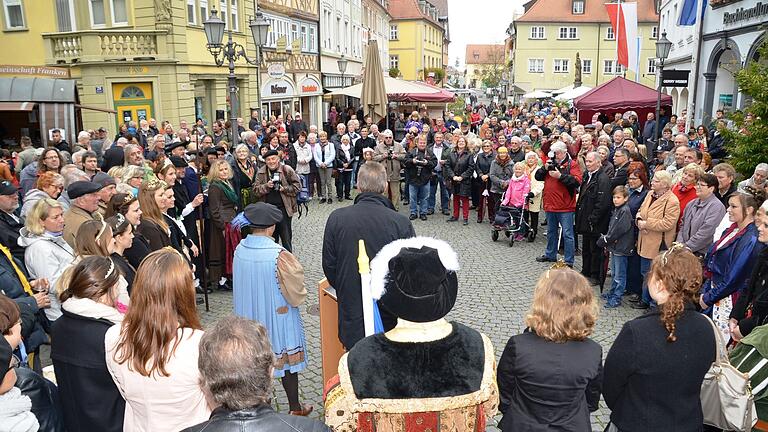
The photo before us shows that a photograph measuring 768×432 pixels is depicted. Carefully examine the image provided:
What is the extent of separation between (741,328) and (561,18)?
5788 cm

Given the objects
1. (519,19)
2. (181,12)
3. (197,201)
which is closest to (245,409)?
(197,201)

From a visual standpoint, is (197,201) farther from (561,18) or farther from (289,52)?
(561,18)

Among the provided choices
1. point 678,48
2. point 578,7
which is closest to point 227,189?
point 678,48

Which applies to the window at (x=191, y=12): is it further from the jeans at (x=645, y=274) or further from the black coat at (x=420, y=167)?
the jeans at (x=645, y=274)

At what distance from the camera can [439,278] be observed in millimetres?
2486

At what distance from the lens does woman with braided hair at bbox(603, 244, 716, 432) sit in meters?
3.10

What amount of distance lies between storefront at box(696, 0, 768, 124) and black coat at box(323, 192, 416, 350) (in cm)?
1495

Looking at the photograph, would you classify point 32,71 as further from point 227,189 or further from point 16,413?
point 16,413

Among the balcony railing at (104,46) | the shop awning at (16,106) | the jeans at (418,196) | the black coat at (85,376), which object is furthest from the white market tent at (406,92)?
the black coat at (85,376)

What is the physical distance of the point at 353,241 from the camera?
4516mm

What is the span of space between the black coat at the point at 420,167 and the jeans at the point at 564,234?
3.74 metres

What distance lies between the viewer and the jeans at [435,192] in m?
13.3

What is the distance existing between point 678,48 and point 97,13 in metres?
23.7

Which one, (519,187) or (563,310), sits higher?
(563,310)
